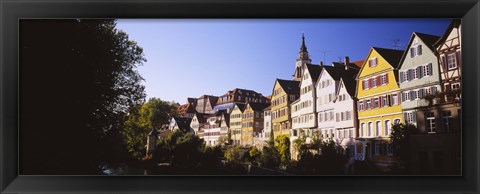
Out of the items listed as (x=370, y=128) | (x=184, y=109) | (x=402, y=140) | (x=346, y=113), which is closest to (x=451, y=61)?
(x=402, y=140)

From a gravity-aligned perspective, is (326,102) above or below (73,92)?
below

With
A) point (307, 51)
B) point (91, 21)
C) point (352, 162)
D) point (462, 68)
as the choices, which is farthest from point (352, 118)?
point (91, 21)

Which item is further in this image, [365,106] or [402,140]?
[365,106]

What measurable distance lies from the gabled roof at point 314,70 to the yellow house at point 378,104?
1.49 feet

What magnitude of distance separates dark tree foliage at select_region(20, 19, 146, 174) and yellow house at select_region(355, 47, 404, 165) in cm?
258

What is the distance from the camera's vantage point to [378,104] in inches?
186

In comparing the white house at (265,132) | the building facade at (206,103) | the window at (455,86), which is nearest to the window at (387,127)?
the window at (455,86)

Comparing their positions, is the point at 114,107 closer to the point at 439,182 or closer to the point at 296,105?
the point at 296,105

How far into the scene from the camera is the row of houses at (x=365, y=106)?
443cm

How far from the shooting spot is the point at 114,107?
16.0 ft

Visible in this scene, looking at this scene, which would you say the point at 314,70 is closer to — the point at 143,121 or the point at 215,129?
the point at 215,129

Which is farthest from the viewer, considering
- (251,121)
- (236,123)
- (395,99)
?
(236,123)

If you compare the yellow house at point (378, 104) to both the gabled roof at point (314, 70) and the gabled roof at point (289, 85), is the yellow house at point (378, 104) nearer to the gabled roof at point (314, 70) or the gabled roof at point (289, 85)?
the gabled roof at point (314, 70)
